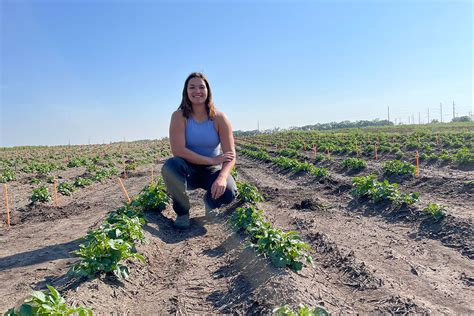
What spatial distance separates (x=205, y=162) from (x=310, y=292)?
103 inches

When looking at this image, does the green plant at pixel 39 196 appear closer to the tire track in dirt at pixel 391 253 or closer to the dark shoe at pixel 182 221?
the dark shoe at pixel 182 221

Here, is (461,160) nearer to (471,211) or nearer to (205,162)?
(471,211)

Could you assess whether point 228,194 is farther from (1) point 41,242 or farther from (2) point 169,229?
(1) point 41,242

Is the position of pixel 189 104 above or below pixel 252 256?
above

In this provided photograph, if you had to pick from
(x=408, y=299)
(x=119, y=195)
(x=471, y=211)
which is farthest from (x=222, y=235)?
(x=119, y=195)

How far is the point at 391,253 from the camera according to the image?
4.35 m

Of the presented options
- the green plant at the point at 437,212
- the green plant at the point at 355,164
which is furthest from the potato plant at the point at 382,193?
the green plant at the point at 355,164

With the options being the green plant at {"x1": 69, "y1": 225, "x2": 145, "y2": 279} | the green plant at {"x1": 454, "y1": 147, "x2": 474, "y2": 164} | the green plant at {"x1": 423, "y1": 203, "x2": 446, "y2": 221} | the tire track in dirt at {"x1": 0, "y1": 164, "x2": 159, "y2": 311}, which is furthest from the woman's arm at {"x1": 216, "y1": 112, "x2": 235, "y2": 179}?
the green plant at {"x1": 454, "y1": 147, "x2": 474, "y2": 164}

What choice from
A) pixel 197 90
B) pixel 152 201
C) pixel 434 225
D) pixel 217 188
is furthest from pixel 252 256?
pixel 434 225

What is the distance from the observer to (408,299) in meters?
3.01

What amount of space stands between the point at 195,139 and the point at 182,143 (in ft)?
0.65

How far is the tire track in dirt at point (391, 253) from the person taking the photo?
322cm

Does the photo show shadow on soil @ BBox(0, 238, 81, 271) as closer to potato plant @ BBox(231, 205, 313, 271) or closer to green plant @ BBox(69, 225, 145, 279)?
green plant @ BBox(69, 225, 145, 279)

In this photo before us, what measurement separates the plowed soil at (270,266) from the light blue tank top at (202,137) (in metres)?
1.27
